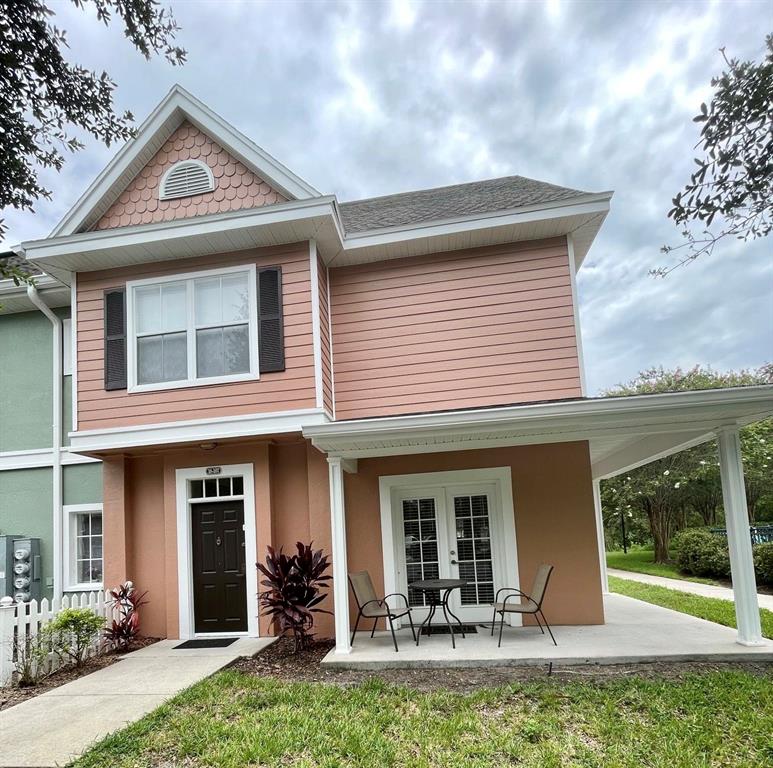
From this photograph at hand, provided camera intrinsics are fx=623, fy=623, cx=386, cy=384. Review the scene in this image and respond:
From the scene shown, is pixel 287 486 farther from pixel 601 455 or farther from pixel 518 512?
pixel 601 455

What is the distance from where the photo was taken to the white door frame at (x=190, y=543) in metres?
8.84

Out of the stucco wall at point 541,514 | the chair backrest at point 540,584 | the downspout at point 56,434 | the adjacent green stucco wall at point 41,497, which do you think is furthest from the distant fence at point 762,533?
the downspout at point 56,434

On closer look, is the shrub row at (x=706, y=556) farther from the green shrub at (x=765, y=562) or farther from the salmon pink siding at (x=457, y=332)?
the salmon pink siding at (x=457, y=332)

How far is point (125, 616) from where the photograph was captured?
8633mm

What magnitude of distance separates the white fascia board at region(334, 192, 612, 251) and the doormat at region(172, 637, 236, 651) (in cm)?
580

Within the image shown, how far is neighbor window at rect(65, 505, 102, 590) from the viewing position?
33.0ft

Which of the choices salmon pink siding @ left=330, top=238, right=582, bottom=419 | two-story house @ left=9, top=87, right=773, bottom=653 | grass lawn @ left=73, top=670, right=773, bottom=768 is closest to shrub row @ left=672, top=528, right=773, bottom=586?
two-story house @ left=9, top=87, right=773, bottom=653

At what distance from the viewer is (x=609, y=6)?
252 inches

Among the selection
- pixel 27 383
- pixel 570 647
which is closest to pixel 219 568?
pixel 27 383

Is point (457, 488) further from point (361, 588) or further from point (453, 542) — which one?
point (361, 588)

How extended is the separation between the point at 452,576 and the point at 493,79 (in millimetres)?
8525

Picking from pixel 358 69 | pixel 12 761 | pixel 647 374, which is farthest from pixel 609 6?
pixel 647 374

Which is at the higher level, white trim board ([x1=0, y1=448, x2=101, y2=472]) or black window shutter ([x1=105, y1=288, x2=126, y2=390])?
black window shutter ([x1=105, y1=288, x2=126, y2=390])

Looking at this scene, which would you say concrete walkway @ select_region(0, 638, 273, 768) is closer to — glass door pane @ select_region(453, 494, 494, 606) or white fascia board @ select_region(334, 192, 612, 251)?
glass door pane @ select_region(453, 494, 494, 606)
